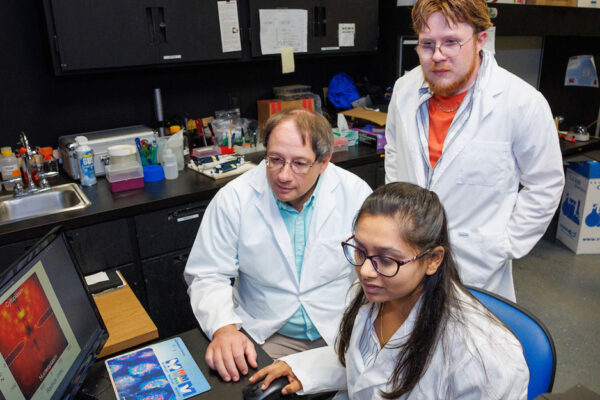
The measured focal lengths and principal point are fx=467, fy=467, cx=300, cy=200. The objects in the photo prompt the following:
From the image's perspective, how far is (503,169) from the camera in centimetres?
161

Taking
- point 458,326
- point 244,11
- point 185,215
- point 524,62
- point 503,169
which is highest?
point 244,11

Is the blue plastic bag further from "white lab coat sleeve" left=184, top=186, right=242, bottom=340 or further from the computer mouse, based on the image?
the computer mouse

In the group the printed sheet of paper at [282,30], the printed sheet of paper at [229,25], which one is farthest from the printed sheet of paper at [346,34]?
the printed sheet of paper at [229,25]

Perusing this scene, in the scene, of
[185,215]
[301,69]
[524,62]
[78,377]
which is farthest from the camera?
[524,62]

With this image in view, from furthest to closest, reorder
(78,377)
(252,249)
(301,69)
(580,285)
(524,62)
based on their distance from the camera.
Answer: (524,62) < (301,69) < (580,285) < (252,249) < (78,377)

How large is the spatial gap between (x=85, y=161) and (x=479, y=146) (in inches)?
70.5

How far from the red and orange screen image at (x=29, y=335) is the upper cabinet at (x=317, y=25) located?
214 centimetres

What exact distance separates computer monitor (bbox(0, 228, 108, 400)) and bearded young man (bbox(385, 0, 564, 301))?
1206 mm

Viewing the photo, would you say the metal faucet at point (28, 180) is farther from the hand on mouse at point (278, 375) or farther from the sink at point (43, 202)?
the hand on mouse at point (278, 375)

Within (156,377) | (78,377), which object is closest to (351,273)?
(156,377)

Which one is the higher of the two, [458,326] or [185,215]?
[458,326]

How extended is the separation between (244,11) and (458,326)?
2211 mm

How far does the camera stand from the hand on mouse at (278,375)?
3.32 ft

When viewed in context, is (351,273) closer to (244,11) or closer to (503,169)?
(503,169)
